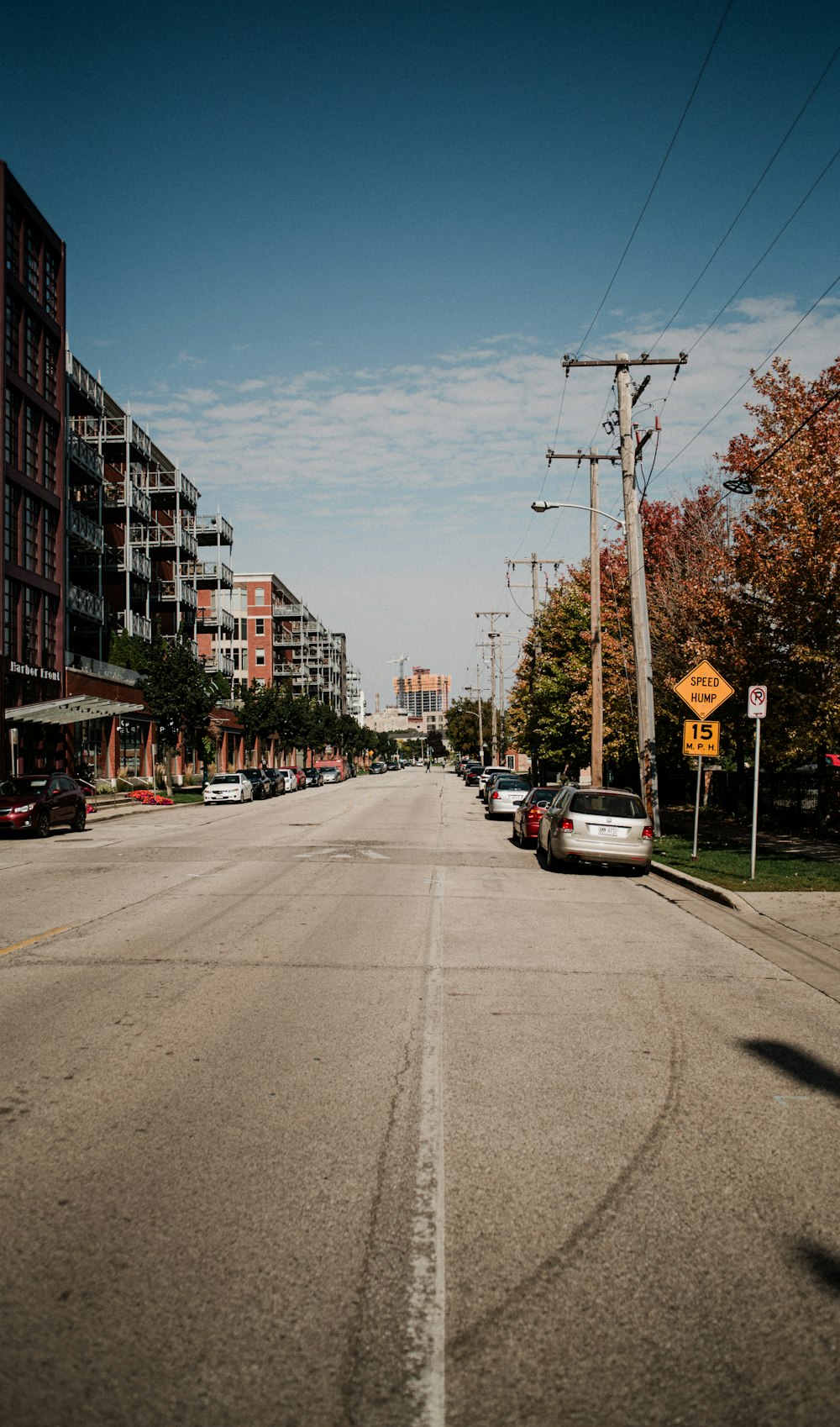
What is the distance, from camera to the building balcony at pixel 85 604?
45438 millimetres

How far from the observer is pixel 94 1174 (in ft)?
14.9

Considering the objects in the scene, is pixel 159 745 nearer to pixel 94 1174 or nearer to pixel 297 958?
pixel 297 958

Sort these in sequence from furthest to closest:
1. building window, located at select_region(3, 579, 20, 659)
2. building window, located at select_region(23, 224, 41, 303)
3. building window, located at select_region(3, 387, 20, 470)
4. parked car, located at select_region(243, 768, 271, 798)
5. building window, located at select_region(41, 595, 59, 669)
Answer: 1. parked car, located at select_region(243, 768, 271, 798)
2. building window, located at select_region(41, 595, 59, 669)
3. building window, located at select_region(23, 224, 41, 303)
4. building window, located at select_region(3, 387, 20, 470)
5. building window, located at select_region(3, 579, 20, 659)

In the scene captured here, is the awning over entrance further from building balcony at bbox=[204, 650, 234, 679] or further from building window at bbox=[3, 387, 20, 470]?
building balcony at bbox=[204, 650, 234, 679]

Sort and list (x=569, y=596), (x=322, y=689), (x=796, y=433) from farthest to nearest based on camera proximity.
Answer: (x=322, y=689)
(x=569, y=596)
(x=796, y=433)

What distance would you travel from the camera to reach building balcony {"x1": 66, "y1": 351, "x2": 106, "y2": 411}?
4731 centimetres

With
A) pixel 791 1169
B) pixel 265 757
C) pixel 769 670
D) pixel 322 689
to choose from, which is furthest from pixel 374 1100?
pixel 322 689

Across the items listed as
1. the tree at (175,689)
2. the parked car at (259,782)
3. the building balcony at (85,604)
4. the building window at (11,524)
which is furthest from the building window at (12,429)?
the parked car at (259,782)

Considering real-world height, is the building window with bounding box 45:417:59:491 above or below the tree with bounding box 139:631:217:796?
above

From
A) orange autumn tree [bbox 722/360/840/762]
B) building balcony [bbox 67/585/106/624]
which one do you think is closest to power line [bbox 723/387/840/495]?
orange autumn tree [bbox 722/360/840/762]

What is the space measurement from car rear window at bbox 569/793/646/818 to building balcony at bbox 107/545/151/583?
40.7 m

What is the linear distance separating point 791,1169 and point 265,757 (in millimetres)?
89000

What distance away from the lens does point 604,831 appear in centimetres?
1773

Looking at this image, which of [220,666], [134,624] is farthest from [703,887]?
[220,666]
